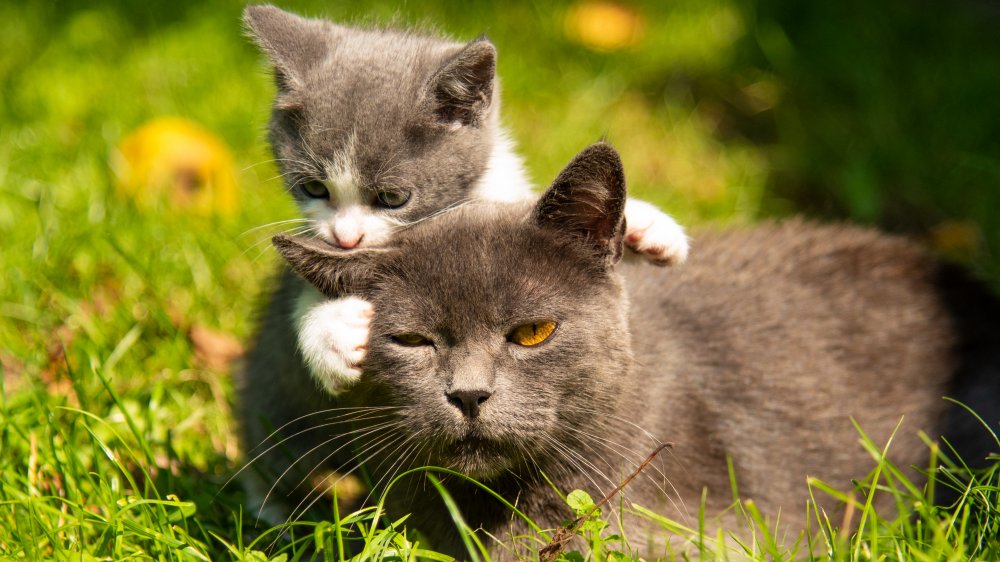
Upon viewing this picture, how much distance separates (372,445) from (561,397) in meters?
0.42

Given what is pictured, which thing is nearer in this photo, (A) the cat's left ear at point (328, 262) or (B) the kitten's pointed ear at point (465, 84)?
(A) the cat's left ear at point (328, 262)

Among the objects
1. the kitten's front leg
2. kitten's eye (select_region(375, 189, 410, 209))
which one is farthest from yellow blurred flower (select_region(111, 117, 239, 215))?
the kitten's front leg

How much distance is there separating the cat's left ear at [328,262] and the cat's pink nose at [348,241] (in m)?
0.25

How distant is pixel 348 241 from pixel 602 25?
2684 millimetres

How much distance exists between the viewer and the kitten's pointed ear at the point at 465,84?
248cm

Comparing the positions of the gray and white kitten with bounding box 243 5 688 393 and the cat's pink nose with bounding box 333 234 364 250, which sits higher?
the gray and white kitten with bounding box 243 5 688 393

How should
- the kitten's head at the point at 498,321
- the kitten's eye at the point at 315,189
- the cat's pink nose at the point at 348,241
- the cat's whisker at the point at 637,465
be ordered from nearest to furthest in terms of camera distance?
1. the kitten's head at the point at 498,321
2. the cat's whisker at the point at 637,465
3. the cat's pink nose at the point at 348,241
4. the kitten's eye at the point at 315,189

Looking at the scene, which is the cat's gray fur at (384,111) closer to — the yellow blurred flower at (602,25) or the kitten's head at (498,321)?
the kitten's head at (498,321)

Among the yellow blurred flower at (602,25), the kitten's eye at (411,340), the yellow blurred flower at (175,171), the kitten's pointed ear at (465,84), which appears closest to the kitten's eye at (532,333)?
the kitten's eye at (411,340)

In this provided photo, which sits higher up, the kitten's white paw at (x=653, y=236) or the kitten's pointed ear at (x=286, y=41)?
the kitten's pointed ear at (x=286, y=41)

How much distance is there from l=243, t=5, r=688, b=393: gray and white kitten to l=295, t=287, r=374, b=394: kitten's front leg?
0.52 ft

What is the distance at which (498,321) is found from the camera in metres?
1.97

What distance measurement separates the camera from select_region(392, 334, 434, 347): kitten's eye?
2008 millimetres

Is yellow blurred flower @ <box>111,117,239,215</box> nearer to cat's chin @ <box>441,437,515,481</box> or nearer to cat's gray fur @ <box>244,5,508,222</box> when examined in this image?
cat's gray fur @ <box>244,5,508,222</box>
